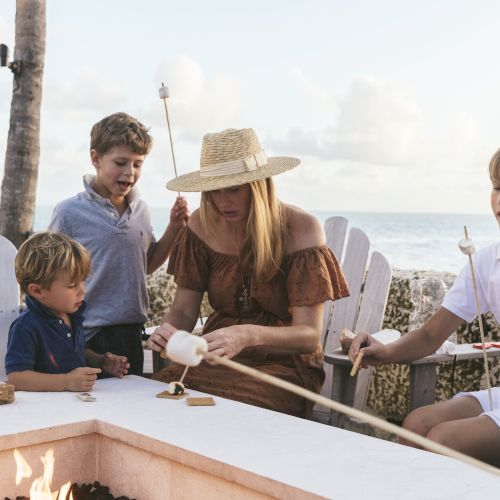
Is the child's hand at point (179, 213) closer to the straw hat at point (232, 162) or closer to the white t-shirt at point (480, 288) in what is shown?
the straw hat at point (232, 162)

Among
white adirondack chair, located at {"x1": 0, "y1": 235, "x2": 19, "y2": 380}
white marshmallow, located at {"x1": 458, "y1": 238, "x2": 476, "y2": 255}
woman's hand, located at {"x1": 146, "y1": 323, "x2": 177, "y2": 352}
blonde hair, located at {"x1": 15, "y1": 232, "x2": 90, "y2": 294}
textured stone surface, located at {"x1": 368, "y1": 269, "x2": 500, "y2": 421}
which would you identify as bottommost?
textured stone surface, located at {"x1": 368, "y1": 269, "x2": 500, "y2": 421}

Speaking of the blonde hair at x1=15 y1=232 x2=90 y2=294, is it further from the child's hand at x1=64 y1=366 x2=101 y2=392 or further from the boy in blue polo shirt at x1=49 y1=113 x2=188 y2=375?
the boy in blue polo shirt at x1=49 y1=113 x2=188 y2=375

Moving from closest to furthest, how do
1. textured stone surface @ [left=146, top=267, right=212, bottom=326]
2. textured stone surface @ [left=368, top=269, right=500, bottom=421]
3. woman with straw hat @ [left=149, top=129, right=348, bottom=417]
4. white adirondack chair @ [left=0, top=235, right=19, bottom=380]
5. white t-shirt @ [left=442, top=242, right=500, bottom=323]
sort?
white t-shirt @ [left=442, top=242, right=500, bottom=323]
woman with straw hat @ [left=149, top=129, right=348, bottom=417]
white adirondack chair @ [left=0, top=235, right=19, bottom=380]
textured stone surface @ [left=368, top=269, right=500, bottom=421]
textured stone surface @ [left=146, top=267, right=212, bottom=326]

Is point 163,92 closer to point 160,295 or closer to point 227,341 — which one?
point 227,341

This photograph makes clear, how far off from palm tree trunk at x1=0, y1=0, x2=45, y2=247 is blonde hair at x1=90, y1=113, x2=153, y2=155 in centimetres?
328

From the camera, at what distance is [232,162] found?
10.3ft

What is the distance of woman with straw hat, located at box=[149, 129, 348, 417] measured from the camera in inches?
120

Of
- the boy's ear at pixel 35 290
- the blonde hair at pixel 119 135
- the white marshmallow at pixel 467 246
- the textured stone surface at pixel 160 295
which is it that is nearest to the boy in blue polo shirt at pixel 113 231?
the blonde hair at pixel 119 135

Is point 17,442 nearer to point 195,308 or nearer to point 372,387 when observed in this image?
point 195,308

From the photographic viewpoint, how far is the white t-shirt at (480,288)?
115 inches

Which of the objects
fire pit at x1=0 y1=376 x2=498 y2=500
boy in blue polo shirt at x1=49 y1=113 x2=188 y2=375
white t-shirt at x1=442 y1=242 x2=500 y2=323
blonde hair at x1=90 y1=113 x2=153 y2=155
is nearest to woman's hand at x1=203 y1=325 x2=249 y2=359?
fire pit at x1=0 y1=376 x2=498 y2=500

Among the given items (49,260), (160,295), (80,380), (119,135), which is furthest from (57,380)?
(160,295)

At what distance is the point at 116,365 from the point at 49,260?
47cm

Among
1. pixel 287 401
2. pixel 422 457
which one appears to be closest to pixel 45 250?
pixel 287 401
